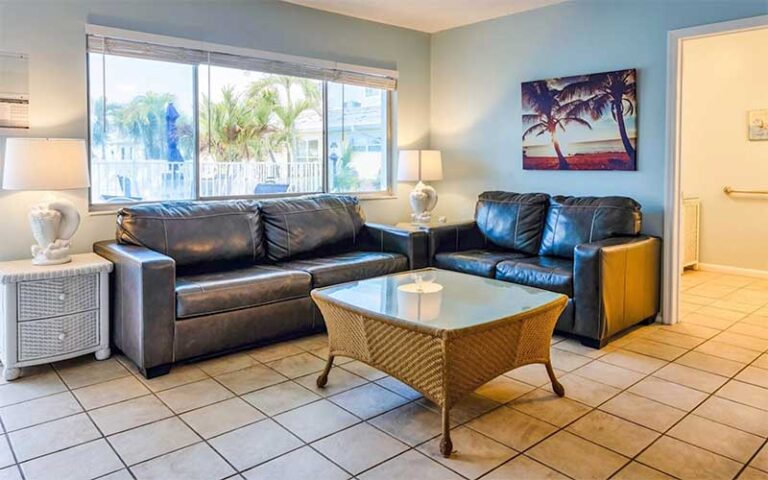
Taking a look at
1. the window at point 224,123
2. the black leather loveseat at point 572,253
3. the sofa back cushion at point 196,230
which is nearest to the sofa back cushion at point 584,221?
the black leather loveseat at point 572,253

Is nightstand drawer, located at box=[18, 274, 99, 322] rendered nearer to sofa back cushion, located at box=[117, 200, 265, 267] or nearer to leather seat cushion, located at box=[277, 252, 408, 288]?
sofa back cushion, located at box=[117, 200, 265, 267]

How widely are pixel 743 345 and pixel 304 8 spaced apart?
3.94 metres

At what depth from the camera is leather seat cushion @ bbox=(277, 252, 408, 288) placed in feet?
12.4

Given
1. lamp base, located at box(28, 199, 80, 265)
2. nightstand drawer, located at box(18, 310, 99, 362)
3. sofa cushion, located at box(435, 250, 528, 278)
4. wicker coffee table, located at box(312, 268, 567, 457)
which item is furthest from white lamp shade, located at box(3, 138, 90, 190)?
sofa cushion, located at box(435, 250, 528, 278)

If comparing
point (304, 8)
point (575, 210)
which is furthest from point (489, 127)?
point (304, 8)

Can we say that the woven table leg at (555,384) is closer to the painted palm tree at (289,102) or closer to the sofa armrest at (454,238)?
the sofa armrest at (454,238)

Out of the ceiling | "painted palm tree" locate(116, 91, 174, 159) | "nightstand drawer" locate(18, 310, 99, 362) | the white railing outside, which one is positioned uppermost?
the ceiling

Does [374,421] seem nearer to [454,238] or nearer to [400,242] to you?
[400,242]


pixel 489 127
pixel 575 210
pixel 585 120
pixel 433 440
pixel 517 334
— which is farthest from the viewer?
pixel 489 127

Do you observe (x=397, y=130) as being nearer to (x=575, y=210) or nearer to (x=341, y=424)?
(x=575, y=210)

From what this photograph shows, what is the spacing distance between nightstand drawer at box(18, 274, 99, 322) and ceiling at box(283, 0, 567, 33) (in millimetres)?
2634

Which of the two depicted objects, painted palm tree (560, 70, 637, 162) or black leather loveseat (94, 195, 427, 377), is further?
painted palm tree (560, 70, 637, 162)

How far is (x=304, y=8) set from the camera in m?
4.63

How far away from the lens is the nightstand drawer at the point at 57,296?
3.02 meters
